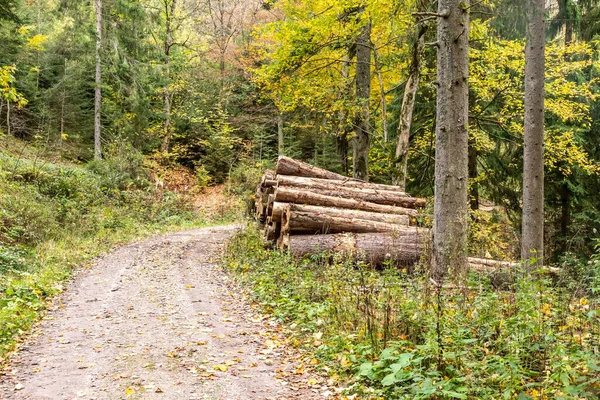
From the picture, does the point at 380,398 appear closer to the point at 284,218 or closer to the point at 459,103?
the point at 459,103

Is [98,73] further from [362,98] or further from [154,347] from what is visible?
[154,347]

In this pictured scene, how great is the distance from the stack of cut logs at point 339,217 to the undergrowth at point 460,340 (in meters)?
3.01

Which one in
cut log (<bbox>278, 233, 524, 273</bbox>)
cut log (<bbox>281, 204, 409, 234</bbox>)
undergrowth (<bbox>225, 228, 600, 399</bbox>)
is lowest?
undergrowth (<bbox>225, 228, 600, 399</bbox>)

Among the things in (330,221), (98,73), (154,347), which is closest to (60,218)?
(330,221)

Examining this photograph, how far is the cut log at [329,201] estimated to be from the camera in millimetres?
11742

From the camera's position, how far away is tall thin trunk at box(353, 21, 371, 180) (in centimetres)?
1520

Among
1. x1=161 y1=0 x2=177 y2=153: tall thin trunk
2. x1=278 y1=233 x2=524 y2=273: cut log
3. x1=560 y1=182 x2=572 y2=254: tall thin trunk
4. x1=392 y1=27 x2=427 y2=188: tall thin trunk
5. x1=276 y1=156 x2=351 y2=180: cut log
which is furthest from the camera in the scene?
x1=161 y1=0 x2=177 y2=153: tall thin trunk

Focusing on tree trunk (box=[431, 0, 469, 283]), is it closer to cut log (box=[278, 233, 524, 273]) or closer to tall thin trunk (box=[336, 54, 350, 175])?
cut log (box=[278, 233, 524, 273])

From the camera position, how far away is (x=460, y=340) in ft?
14.5

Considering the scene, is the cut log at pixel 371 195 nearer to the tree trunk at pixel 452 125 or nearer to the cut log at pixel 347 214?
the cut log at pixel 347 214

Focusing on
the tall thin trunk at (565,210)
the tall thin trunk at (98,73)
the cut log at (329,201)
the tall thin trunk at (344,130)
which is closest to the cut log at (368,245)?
the cut log at (329,201)

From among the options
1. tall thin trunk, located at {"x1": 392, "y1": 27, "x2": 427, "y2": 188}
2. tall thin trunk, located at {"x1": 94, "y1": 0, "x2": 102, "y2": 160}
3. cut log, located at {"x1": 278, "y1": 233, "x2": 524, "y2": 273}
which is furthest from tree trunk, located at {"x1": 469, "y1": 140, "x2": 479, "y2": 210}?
tall thin trunk, located at {"x1": 94, "y1": 0, "x2": 102, "y2": 160}

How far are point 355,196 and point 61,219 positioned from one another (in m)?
10.1

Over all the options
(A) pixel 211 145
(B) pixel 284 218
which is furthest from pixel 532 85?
(A) pixel 211 145
